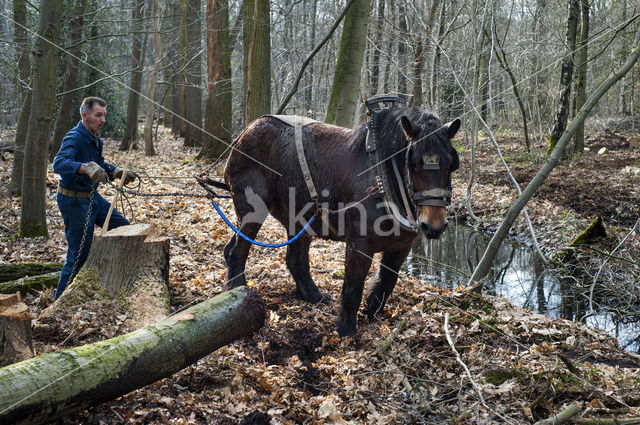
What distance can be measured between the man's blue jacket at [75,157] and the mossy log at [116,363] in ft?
Answer: 6.78

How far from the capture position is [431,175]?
3.82 metres

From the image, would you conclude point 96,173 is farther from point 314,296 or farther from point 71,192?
point 314,296

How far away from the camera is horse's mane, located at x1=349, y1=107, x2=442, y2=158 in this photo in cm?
407

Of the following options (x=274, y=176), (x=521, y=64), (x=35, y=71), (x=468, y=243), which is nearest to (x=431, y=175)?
(x=274, y=176)

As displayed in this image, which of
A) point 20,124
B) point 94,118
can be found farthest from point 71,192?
point 20,124

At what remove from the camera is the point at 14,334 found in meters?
3.11

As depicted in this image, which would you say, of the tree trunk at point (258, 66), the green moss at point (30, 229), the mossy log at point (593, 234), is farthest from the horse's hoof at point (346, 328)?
the tree trunk at point (258, 66)

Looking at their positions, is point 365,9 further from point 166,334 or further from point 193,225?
point 166,334

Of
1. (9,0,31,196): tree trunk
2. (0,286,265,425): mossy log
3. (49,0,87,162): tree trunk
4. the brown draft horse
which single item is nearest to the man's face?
the brown draft horse

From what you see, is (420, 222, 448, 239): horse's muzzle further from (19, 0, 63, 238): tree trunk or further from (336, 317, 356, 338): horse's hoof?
(19, 0, 63, 238): tree trunk

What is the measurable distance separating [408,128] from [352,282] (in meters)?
1.51

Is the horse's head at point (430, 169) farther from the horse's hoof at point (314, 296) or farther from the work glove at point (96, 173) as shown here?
the work glove at point (96, 173)

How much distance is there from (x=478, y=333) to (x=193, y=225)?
550 cm

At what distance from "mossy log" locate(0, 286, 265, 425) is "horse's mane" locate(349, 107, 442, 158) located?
5.99ft
